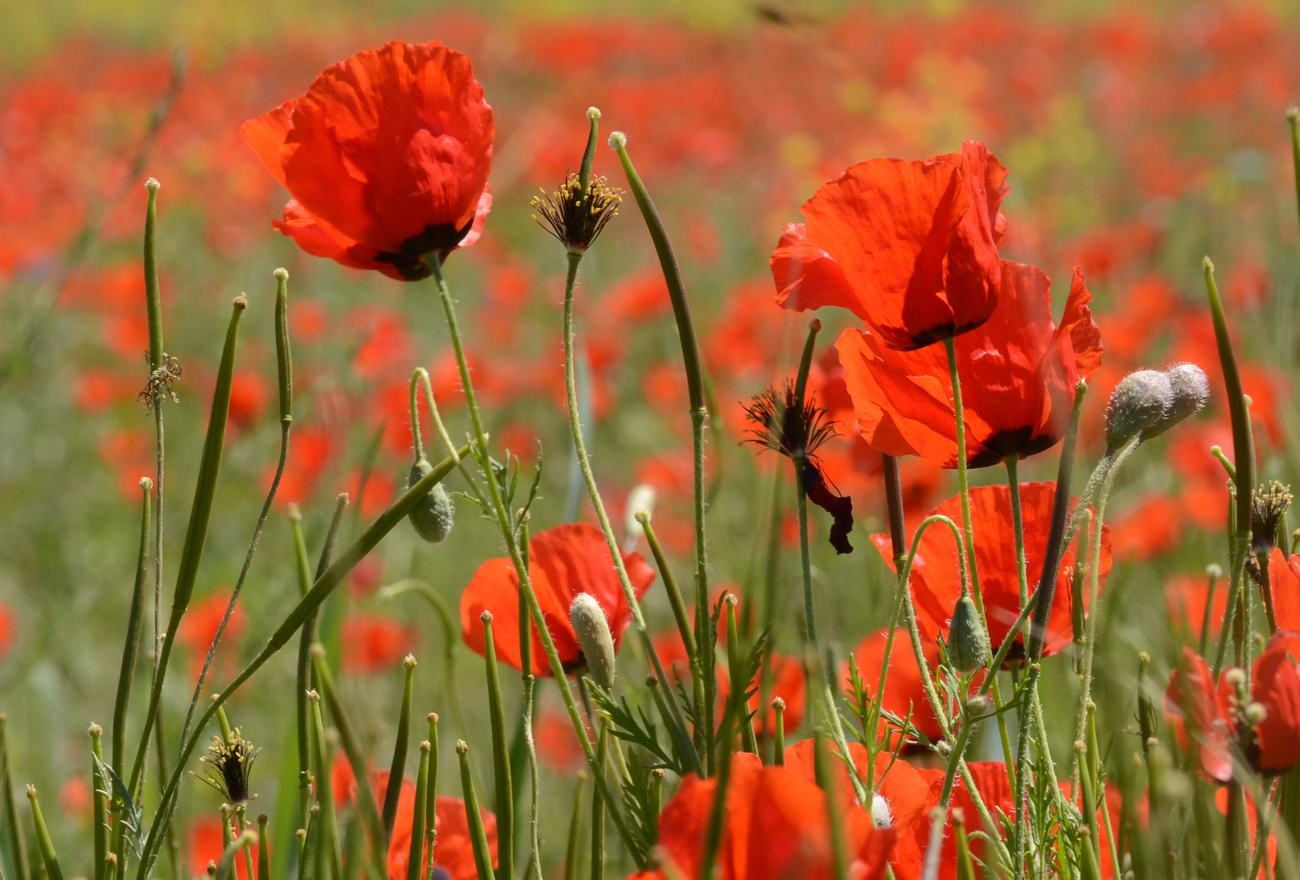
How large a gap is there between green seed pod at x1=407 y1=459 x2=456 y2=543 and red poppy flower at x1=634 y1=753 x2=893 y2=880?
238 mm

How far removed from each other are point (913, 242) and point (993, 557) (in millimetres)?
174

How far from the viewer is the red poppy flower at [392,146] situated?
0.70 m

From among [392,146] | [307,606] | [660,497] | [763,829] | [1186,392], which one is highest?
[660,497]

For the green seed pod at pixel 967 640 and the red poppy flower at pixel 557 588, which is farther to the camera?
the red poppy flower at pixel 557 588

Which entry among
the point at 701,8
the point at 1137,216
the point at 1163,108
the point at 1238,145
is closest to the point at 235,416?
the point at 1137,216

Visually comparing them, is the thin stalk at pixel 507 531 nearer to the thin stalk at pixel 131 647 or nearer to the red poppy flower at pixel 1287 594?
the thin stalk at pixel 131 647

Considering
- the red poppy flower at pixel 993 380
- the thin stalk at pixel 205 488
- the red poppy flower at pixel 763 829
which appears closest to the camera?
the red poppy flower at pixel 763 829

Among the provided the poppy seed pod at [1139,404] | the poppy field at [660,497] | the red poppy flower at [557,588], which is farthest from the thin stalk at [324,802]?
the poppy seed pod at [1139,404]

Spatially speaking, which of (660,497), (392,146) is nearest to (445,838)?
(392,146)

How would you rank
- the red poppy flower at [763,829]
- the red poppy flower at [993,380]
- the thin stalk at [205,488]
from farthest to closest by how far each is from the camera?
the red poppy flower at [993,380] < the thin stalk at [205,488] < the red poppy flower at [763,829]

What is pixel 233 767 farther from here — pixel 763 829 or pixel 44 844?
pixel 763 829

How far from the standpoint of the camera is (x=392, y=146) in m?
0.70

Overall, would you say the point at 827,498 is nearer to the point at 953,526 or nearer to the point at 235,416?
the point at 953,526

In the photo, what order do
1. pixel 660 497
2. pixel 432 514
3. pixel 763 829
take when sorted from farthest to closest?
pixel 660 497 → pixel 432 514 → pixel 763 829
